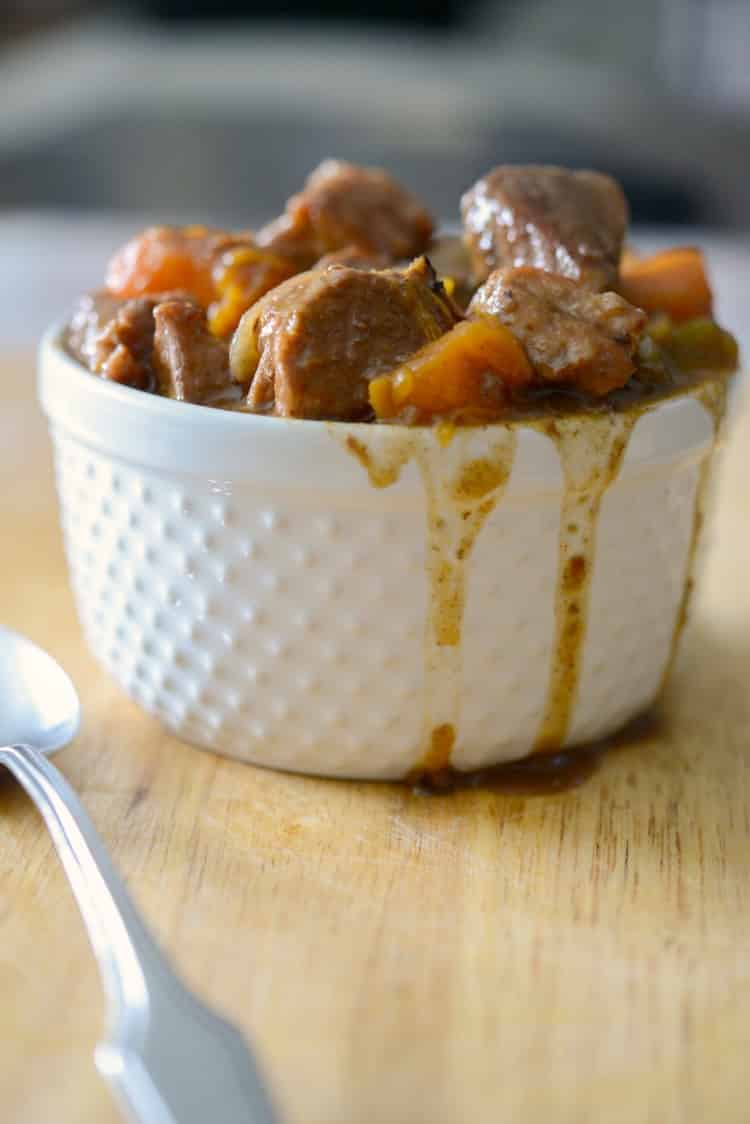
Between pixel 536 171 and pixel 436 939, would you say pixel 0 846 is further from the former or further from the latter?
pixel 536 171

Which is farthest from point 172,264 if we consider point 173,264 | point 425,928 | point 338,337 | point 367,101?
point 367,101

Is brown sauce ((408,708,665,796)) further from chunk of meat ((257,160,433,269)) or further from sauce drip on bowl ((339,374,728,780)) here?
chunk of meat ((257,160,433,269))

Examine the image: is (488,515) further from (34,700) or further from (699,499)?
(34,700)

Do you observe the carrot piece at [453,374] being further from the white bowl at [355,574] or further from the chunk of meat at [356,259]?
the chunk of meat at [356,259]

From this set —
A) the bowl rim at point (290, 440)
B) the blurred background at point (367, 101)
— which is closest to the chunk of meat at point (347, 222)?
the bowl rim at point (290, 440)

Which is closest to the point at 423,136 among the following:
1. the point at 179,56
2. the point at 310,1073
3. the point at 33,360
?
the point at 179,56

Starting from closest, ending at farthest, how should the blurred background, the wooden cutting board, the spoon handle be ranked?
the spoon handle, the wooden cutting board, the blurred background

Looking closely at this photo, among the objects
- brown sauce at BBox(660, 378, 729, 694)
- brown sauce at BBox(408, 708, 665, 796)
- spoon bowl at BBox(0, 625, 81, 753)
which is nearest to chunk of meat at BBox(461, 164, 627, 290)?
brown sauce at BBox(660, 378, 729, 694)
